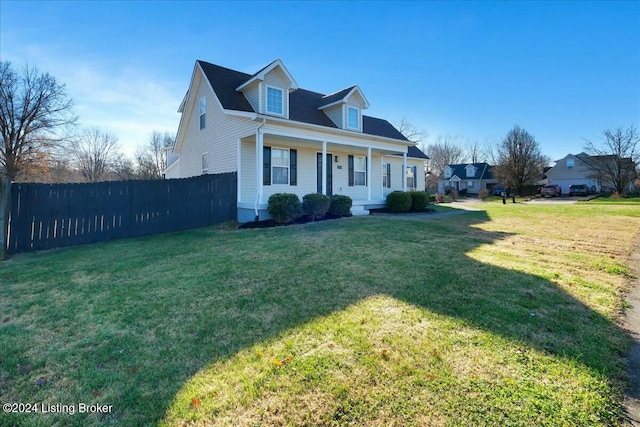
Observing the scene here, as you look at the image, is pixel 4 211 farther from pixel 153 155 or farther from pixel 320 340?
pixel 153 155

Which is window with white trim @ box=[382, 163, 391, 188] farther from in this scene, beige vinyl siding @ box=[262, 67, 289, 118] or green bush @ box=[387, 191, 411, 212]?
beige vinyl siding @ box=[262, 67, 289, 118]

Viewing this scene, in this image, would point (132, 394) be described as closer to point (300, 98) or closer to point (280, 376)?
point (280, 376)

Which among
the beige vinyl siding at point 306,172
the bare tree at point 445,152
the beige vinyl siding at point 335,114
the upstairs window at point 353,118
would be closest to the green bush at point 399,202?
the beige vinyl siding at point 306,172

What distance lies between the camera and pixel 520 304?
3877 mm

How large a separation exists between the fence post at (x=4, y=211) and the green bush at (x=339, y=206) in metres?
10.0

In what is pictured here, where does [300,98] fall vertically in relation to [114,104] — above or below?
below

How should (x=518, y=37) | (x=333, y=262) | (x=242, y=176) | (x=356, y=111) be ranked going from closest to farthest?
(x=333, y=262) → (x=242, y=176) → (x=518, y=37) → (x=356, y=111)

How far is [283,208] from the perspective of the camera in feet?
36.1

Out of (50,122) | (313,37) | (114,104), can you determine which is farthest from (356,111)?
(50,122)

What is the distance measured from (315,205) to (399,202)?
586 cm

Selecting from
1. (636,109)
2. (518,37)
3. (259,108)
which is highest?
(636,109)

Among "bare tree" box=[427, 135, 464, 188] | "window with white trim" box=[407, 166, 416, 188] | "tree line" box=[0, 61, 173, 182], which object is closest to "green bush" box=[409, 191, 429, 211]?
"window with white trim" box=[407, 166, 416, 188]

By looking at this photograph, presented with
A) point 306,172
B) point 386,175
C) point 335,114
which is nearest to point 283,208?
point 306,172

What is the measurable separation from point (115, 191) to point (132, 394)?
9.04m
